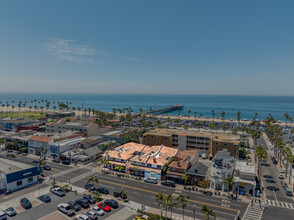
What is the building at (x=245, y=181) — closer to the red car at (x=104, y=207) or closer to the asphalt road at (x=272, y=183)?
the asphalt road at (x=272, y=183)

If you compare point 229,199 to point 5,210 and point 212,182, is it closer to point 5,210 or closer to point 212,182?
point 212,182

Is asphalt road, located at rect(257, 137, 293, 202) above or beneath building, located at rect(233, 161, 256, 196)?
beneath

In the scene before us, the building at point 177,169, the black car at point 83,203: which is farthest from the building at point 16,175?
the building at point 177,169

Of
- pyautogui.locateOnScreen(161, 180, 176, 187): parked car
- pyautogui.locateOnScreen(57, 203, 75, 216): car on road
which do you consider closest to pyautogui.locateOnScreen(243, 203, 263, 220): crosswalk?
pyautogui.locateOnScreen(161, 180, 176, 187): parked car

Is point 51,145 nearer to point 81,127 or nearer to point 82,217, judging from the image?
point 81,127

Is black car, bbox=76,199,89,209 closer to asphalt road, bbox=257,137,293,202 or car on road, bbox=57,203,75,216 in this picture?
car on road, bbox=57,203,75,216

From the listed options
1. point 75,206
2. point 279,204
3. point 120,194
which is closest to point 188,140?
point 279,204
